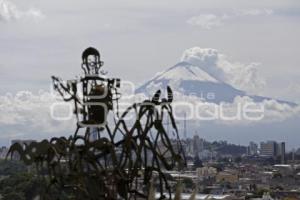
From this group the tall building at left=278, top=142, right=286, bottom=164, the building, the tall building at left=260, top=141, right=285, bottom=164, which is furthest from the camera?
the tall building at left=260, top=141, right=285, bottom=164

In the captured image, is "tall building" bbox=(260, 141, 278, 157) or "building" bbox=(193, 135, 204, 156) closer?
"building" bbox=(193, 135, 204, 156)

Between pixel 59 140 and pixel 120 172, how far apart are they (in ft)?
2.19

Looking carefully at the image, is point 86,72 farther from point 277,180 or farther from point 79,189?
point 277,180

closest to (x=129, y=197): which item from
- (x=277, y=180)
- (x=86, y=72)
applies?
(x=86, y=72)

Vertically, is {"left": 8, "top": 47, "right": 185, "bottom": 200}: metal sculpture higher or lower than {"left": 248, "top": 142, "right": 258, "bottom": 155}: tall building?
lower

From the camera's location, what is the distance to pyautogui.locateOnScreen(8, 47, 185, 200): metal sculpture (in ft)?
21.5

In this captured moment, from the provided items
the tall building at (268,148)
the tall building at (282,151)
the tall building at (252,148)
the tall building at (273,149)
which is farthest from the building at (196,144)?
the tall building at (252,148)

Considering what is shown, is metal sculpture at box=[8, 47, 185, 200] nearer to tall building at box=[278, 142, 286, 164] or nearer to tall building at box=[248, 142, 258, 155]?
tall building at box=[278, 142, 286, 164]

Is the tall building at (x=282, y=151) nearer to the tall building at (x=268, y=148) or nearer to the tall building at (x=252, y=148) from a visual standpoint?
the tall building at (x=268, y=148)

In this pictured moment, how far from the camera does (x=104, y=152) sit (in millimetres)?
6652

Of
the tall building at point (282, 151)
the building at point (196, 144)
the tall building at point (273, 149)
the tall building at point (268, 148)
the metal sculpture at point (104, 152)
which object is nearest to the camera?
the metal sculpture at point (104, 152)

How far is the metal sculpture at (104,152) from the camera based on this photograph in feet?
21.5

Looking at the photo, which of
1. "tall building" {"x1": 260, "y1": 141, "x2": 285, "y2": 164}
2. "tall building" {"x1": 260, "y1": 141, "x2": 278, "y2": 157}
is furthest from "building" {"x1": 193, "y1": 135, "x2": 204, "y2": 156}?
"tall building" {"x1": 260, "y1": 141, "x2": 278, "y2": 157}

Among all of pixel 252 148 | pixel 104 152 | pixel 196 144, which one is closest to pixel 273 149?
pixel 252 148
